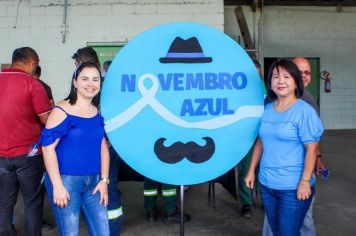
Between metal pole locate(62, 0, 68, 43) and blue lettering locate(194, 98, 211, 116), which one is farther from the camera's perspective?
metal pole locate(62, 0, 68, 43)

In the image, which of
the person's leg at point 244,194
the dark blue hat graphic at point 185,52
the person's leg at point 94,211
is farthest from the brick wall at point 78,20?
the person's leg at point 94,211

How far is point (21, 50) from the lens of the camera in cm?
290

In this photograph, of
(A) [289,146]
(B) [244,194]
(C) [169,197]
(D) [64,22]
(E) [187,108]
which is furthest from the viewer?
(D) [64,22]

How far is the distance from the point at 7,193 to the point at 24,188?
12 cm

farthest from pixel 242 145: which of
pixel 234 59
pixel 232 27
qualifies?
pixel 232 27

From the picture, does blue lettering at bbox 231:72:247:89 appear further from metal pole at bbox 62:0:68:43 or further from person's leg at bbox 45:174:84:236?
metal pole at bbox 62:0:68:43

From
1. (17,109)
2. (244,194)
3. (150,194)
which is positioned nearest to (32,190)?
(17,109)

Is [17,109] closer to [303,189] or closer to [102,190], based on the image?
[102,190]

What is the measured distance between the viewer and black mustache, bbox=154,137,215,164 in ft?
7.00

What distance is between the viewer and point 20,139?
108 inches

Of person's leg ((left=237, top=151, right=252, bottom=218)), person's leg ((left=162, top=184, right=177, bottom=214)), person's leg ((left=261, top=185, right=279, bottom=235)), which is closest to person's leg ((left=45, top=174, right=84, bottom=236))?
person's leg ((left=261, top=185, right=279, bottom=235))

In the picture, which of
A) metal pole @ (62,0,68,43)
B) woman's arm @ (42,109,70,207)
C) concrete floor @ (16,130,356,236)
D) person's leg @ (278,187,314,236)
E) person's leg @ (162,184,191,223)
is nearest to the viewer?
woman's arm @ (42,109,70,207)

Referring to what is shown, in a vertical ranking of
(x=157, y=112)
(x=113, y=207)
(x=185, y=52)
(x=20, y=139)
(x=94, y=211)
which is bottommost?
(x=113, y=207)

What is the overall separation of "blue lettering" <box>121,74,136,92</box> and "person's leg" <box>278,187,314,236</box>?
3.12 feet
